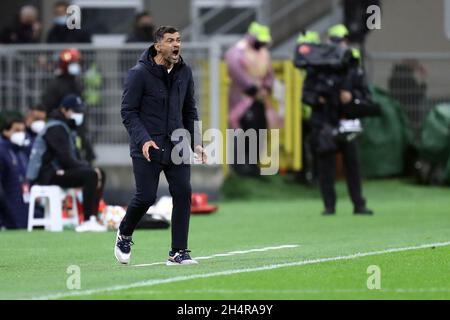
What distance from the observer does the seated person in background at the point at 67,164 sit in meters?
19.4

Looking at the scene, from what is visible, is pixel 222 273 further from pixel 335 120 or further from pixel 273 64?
pixel 273 64

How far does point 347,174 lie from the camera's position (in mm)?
21250

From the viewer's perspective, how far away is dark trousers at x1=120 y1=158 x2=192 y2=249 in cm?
1347

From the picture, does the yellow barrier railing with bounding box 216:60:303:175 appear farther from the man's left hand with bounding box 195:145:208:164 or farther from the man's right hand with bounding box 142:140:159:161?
the man's right hand with bounding box 142:140:159:161

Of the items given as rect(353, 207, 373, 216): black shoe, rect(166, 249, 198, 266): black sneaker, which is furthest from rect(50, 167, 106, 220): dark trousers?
rect(166, 249, 198, 266): black sneaker

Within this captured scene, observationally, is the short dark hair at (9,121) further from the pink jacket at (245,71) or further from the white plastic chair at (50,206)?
the pink jacket at (245,71)

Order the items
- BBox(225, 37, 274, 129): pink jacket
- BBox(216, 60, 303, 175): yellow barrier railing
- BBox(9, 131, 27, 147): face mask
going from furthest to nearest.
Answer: BBox(216, 60, 303, 175): yellow barrier railing
BBox(225, 37, 274, 129): pink jacket
BBox(9, 131, 27, 147): face mask

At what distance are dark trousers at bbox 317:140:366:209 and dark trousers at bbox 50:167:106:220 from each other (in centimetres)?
333

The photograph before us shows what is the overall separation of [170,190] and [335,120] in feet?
26.1

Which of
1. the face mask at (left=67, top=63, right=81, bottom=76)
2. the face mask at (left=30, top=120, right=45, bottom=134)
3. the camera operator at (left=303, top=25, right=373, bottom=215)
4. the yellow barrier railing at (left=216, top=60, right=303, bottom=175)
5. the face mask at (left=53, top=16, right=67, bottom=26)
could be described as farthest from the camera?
the face mask at (left=53, top=16, right=67, bottom=26)

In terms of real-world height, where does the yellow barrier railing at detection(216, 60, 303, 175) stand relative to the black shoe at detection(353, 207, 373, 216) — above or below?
above

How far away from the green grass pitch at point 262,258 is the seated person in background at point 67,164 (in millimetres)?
695

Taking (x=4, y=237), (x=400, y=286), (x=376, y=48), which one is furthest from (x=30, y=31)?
(x=400, y=286)
